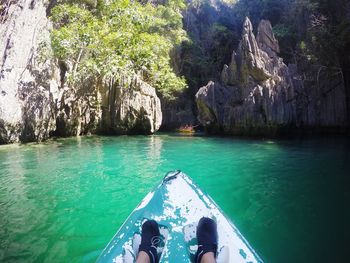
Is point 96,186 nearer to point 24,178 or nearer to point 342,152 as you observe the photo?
point 24,178

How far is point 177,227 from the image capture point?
10.2 feet

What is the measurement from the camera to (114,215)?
4371mm

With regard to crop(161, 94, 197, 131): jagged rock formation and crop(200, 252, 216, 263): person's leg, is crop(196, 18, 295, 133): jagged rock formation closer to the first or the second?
crop(161, 94, 197, 131): jagged rock formation

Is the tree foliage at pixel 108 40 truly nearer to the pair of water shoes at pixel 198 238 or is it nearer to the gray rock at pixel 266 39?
the gray rock at pixel 266 39

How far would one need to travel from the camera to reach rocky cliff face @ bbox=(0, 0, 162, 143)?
40.9 feet

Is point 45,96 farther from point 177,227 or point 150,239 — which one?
point 150,239

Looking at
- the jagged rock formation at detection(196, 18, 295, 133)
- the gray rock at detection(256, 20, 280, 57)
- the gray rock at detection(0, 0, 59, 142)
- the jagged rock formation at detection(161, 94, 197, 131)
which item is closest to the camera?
the gray rock at detection(0, 0, 59, 142)

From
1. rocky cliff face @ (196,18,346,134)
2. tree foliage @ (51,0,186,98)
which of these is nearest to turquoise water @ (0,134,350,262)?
tree foliage @ (51,0,186,98)

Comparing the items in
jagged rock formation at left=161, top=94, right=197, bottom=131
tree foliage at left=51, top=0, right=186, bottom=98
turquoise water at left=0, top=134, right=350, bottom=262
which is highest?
tree foliage at left=51, top=0, right=186, bottom=98

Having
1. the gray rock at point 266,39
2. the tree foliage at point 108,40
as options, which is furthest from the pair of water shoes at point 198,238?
the gray rock at point 266,39

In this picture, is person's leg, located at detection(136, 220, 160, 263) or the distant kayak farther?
the distant kayak

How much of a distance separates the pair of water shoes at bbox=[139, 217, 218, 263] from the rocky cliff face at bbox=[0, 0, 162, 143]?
10.8 meters

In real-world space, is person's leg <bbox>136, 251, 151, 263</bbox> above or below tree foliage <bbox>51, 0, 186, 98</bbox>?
below

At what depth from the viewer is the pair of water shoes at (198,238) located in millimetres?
2613
